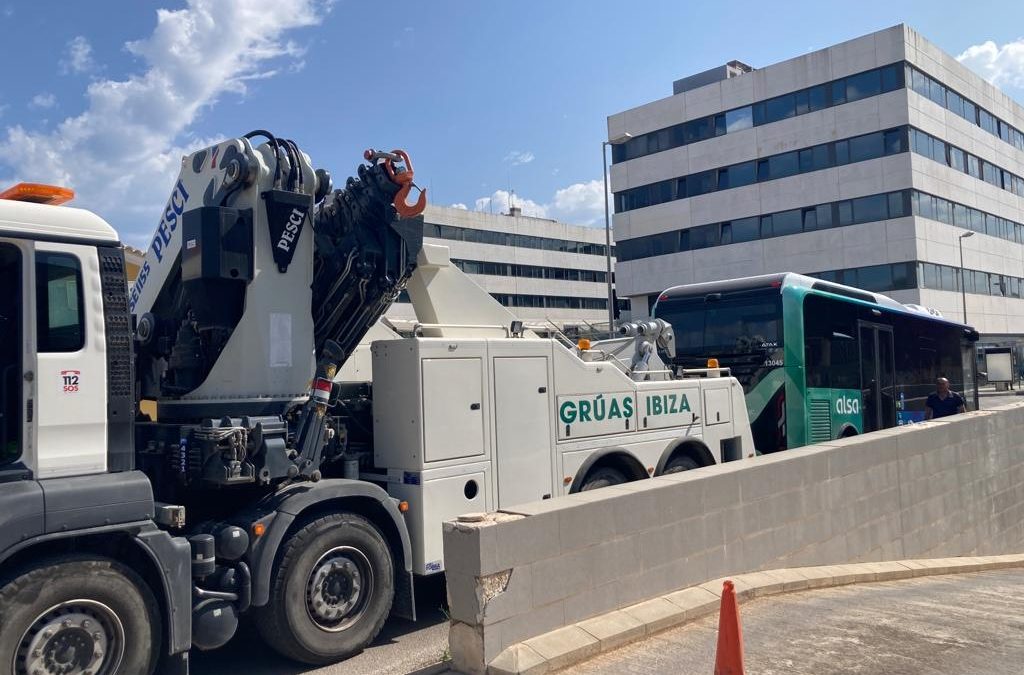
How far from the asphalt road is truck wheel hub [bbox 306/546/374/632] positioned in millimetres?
312

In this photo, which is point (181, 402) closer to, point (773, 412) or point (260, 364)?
point (260, 364)

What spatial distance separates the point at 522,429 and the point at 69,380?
11.7ft

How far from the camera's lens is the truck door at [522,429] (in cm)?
696

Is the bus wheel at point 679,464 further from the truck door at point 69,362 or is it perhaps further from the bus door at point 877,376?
the bus door at point 877,376

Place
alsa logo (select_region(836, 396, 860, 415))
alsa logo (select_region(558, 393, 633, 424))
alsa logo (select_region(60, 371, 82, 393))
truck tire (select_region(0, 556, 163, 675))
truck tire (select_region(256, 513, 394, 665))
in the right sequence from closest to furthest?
truck tire (select_region(0, 556, 163, 675)), alsa logo (select_region(60, 371, 82, 393)), truck tire (select_region(256, 513, 394, 665)), alsa logo (select_region(558, 393, 633, 424)), alsa logo (select_region(836, 396, 860, 415))

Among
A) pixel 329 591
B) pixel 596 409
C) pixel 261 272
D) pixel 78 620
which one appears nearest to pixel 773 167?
pixel 596 409

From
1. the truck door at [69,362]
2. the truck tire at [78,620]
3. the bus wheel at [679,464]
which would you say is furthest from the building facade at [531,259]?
the truck tire at [78,620]

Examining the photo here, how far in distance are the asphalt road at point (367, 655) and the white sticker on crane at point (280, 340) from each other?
1959 mm

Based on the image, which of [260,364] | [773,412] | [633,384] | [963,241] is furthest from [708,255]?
[260,364]

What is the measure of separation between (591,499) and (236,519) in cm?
239

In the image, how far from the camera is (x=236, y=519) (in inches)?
220

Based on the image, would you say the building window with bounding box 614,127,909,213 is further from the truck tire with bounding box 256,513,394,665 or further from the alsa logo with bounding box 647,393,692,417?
the truck tire with bounding box 256,513,394,665

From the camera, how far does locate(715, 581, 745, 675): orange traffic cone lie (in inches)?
169

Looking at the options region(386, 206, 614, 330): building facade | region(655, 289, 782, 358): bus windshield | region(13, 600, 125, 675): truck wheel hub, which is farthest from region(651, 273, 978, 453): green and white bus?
region(386, 206, 614, 330): building facade
